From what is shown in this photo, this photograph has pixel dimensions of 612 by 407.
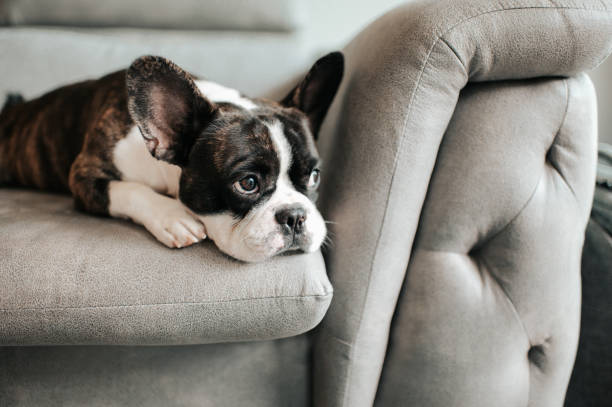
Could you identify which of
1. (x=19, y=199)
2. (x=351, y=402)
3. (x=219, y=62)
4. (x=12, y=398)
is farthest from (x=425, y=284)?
(x=219, y=62)

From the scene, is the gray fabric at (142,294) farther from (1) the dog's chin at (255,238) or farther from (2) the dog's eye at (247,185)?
(2) the dog's eye at (247,185)

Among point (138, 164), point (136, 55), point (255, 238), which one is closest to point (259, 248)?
point (255, 238)

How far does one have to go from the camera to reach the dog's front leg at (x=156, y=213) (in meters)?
1.05

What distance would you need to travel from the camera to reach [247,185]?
110 centimetres

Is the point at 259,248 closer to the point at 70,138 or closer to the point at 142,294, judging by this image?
A: the point at 142,294

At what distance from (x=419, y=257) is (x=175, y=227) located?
2.20 ft

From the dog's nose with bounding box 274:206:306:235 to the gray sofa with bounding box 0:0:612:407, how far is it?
85 mm

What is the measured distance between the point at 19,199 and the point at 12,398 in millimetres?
707

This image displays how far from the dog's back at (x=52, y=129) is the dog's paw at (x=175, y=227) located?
510 millimetres

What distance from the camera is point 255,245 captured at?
1006mm

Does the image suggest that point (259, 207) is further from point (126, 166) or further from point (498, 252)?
point (498, 252)

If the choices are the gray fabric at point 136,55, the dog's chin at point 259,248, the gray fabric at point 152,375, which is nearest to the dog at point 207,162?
the dog's chin at point 259,248

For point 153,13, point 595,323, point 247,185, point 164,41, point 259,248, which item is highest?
point 153,13

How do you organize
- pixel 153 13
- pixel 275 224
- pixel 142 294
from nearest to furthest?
pixel 142 294, pixel 275 224, pixel 153 13
